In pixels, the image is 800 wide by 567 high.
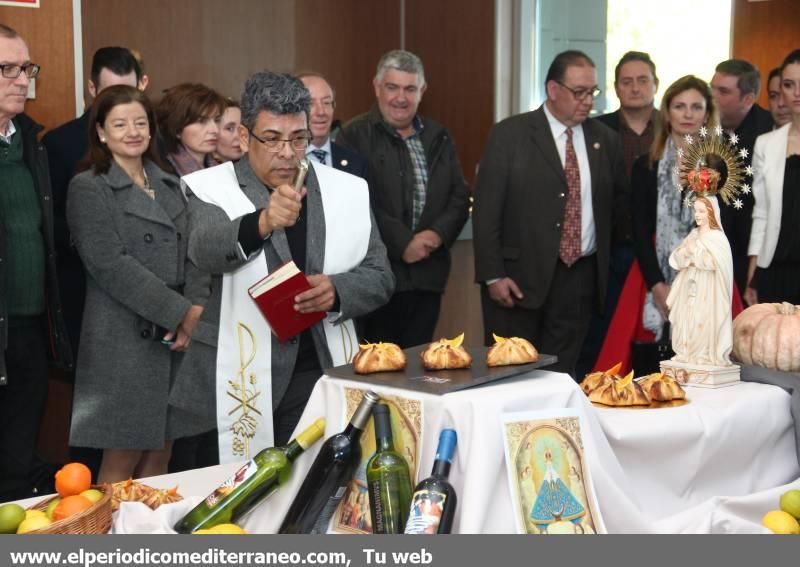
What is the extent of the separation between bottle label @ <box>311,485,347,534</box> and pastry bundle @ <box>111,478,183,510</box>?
0.33m

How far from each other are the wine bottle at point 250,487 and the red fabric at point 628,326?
2.65 m

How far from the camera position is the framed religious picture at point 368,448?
2.04 metres

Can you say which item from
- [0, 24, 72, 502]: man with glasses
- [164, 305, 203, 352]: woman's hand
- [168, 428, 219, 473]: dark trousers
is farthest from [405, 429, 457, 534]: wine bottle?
[168, 428, 219, 473]: dark trousers

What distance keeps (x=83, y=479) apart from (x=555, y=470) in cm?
91

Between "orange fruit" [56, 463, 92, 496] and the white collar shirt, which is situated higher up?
the white collar shirt

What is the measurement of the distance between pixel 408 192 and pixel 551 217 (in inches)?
23.6

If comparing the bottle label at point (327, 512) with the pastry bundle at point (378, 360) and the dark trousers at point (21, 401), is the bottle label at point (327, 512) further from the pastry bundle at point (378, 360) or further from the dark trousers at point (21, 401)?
the dark trousers at point (21, 401)

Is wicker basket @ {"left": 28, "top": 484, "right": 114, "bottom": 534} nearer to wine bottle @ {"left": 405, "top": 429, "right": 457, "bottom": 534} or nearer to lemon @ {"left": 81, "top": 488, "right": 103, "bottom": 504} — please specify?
lemon @ {"left": 81, "top": 488, "right": 103, "bottom": 504}

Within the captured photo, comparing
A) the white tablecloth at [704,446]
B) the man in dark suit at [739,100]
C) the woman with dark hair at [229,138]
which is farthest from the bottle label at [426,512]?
the man in dark suit at [739,100]

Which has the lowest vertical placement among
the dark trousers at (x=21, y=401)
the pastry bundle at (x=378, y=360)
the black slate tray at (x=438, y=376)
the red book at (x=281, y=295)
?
the dark trousers at (x=21, y=401)

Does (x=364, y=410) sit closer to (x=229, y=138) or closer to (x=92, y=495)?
(x=92, y=495)

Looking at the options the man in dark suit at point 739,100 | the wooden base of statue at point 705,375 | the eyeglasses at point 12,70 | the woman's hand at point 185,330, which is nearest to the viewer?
the wooden base of statue at point 705,375

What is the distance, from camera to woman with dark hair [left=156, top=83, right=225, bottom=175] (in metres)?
4.15
